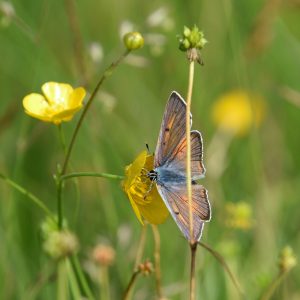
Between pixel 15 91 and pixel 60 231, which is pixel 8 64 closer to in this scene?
pixel 15 91

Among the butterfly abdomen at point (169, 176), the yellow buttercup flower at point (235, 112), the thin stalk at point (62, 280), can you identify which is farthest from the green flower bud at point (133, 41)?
the yellow buttercup flower at point (235, 112)

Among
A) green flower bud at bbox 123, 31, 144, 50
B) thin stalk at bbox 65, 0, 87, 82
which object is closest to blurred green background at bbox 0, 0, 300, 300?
thin stalk at bbox 65, 0, 87, 82

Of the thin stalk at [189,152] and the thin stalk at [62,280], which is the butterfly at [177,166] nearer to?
the thin stalk at [189,152]

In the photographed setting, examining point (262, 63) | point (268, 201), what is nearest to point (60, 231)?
point (268, 201)

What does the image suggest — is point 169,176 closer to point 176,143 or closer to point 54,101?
point 176,143

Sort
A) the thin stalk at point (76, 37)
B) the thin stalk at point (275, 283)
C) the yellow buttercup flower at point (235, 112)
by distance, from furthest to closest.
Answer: the yellow buttercup flower at point (235, 112)
the thin stalk at point (76, 37)
the thin stalk at point (275, 283)

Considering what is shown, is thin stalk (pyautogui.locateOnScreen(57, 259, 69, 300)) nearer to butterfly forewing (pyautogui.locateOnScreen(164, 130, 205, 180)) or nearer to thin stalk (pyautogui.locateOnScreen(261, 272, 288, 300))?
butterfly forewing (pyautogui.locateOnScreen(164, 130, 205, 180))
